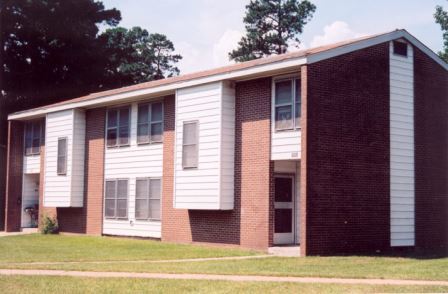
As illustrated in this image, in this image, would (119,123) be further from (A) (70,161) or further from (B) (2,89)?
(B) (2,89)

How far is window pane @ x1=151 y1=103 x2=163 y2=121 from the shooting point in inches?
941

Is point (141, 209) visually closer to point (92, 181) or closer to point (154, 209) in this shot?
point (154, 209)

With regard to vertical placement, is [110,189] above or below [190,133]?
below

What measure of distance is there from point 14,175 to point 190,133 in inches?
554

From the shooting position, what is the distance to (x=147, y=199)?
2403 centimetres

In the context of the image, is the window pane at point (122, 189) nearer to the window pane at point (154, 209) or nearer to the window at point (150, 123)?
the window pane at point (154, 209)

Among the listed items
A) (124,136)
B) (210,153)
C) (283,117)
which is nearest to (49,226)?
(124,136)

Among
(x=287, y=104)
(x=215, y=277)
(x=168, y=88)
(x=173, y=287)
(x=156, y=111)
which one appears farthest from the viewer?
(x=156, y=111)

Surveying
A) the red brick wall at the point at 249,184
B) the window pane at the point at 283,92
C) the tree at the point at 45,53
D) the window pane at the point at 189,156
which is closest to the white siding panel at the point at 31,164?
the tree at the point at 45,53

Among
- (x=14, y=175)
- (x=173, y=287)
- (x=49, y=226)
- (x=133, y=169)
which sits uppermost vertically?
(x=133, y=169)

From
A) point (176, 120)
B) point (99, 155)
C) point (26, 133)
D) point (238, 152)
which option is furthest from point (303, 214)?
point (26, 133)

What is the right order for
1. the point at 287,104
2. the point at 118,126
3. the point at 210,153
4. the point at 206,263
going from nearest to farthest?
1. the point at 206,263
2. the point at 287,104
3. the point at 210,153
4. the point at 118,126

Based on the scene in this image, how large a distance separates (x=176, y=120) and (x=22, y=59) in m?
25.4

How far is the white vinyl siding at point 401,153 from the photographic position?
66.1ft
